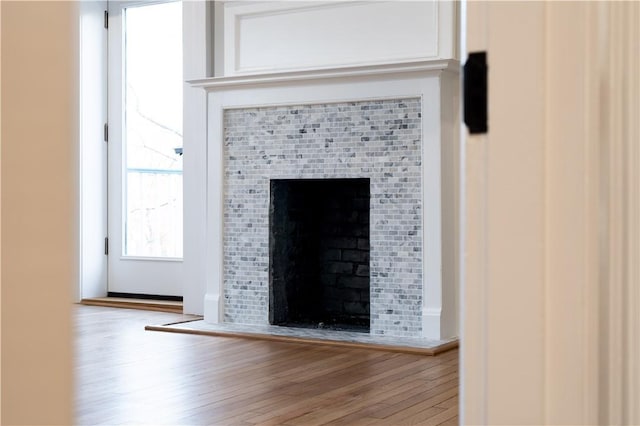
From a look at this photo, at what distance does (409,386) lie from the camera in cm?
376

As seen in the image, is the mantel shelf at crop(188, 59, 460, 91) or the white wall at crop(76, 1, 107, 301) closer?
the mantel shelf at crop(188, 59, 460, 91)

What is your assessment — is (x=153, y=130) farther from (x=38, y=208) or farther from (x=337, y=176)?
(x=38, y=208)

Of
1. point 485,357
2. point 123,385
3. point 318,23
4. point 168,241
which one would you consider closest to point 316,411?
point 123,385

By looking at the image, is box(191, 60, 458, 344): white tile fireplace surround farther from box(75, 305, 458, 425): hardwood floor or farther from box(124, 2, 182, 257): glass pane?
box(124, 2, 182, 257): glass pane

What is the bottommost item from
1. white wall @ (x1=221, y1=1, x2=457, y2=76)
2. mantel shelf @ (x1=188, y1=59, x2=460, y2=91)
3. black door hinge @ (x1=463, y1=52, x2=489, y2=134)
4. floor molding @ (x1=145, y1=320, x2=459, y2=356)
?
floor molding @ (x1=145, y1=320, x2=459, y2=356)

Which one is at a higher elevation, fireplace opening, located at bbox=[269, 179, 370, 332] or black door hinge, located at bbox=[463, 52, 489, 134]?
black door hinge, located at bbox=[463, 52, 489, 134]

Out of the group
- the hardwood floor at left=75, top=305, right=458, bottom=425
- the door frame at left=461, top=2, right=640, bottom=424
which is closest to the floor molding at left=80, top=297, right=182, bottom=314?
the hardwood floor at left=75, top=305, right=458, bottom=425

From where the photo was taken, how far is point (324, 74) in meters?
5.14

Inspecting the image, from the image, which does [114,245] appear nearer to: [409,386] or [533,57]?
[409,386]

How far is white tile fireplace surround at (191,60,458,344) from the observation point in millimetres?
4910

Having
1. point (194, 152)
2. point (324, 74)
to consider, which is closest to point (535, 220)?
point (324, 74)

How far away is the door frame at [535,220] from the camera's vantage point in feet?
2.92

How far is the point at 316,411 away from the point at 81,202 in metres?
3.98

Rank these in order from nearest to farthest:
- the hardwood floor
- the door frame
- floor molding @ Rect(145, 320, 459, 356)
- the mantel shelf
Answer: the door frame
the hardwood floor
floor molding @ Rect(145, 320, 459, 356)
the mantel shelf
